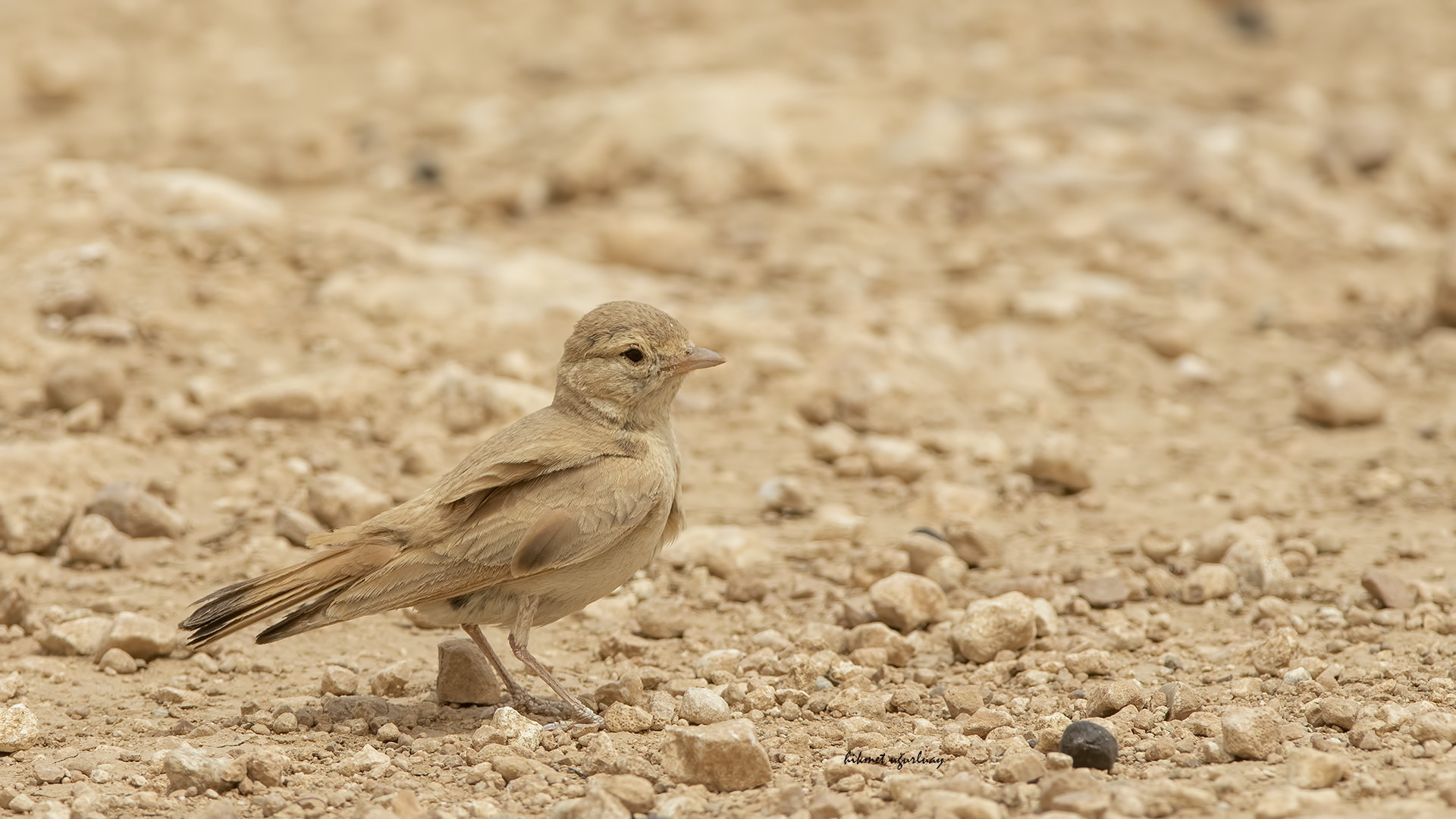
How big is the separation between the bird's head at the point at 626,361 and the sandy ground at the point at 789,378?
2.78 ft

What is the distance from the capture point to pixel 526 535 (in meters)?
4.68

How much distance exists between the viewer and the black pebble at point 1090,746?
4.09 metres

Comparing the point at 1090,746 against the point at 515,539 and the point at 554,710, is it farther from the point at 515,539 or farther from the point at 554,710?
the point at 515,539

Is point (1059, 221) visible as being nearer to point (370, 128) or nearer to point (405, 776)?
point (370, 128)

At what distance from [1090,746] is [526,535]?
1.83 m

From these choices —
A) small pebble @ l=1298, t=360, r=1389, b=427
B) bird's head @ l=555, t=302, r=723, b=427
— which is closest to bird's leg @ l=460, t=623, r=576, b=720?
bird's head @ l=555, t=302, r=723, b=427

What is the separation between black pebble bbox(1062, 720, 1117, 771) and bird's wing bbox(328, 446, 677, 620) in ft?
5.10

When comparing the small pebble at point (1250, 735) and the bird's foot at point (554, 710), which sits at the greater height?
the small pebble at point (1250, 735)

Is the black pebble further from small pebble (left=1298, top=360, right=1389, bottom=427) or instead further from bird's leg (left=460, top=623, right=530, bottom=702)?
small pebble (left=1298, top=360, right=1389, bottom=427)

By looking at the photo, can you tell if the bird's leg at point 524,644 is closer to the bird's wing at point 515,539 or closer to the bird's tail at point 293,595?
the bird's wing at point 515,539

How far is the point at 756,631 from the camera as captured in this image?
5492 mm

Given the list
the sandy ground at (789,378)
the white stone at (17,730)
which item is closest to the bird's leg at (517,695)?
the sandy ground at (789,378)

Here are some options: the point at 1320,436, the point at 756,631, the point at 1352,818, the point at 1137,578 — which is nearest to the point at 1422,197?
the point at 1320,436

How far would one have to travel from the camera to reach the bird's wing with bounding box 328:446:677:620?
4.59m
